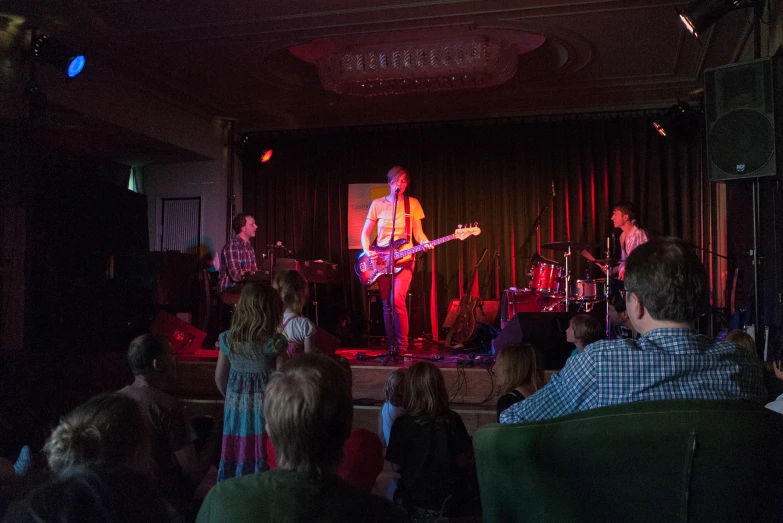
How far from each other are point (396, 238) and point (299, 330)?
322 centimetres

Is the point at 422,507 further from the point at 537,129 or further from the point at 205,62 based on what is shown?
the point at 537,129

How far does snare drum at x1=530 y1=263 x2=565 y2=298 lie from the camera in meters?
7.32

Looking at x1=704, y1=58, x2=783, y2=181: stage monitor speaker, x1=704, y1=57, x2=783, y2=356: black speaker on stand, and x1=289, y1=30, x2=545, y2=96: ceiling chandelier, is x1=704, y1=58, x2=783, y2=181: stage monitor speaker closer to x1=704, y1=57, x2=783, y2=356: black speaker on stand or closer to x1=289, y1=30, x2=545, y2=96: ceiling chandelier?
x1=704, y1=57, x2=783, y2=356: black speaker on stand

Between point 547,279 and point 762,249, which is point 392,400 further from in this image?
point 547,279

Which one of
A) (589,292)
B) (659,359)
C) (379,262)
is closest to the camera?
(659,359)

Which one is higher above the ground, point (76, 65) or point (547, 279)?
point (76, 65)

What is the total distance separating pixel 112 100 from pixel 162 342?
17.2 feet

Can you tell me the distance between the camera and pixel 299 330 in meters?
3.72

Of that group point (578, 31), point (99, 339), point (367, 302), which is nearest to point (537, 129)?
point (578, 31)

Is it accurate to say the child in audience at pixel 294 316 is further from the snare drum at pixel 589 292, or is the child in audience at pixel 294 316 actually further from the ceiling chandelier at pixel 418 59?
the snare drum at pixel 589 292

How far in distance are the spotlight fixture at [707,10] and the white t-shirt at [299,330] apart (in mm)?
3678

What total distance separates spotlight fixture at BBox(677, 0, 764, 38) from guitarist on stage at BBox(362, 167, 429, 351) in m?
2.90

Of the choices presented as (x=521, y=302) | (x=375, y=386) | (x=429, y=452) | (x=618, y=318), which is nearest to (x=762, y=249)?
(x=618, y=318)

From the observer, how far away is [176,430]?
2.51 metres
